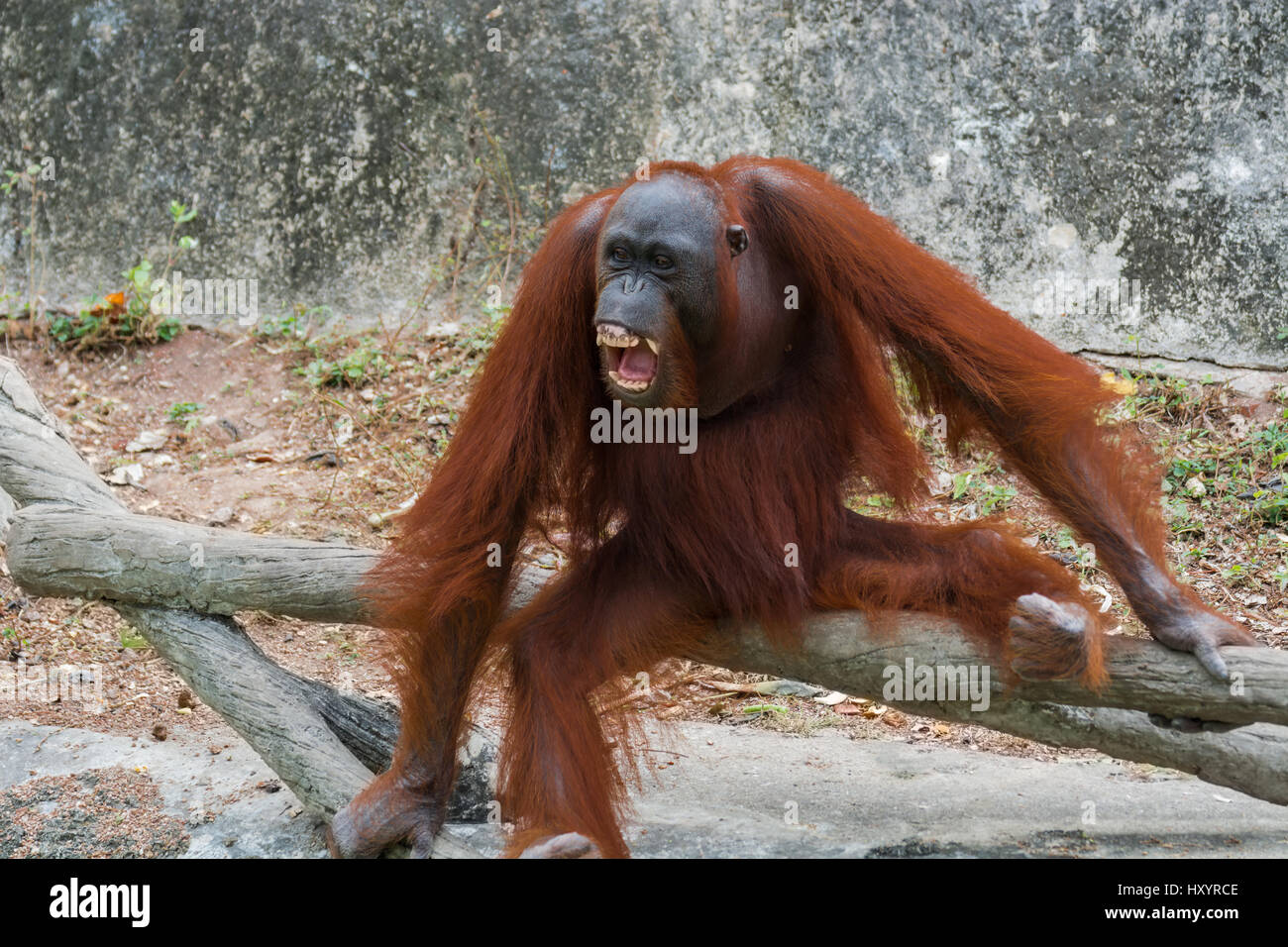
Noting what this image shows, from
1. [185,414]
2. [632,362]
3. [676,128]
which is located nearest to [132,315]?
[185,414]

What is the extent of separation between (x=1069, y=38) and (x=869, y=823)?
4.18m

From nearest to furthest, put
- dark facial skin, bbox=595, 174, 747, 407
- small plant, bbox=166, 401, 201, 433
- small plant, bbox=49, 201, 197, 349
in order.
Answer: dark facial skin, bbox=595, 174, 747, 407 → small plant, bbox=166, 401, 201, 433 → small plant, bbox=49, 201, 197, 349

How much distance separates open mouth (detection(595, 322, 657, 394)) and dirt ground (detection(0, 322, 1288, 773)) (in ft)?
3.41

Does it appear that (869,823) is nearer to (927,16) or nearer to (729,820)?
(729,820)

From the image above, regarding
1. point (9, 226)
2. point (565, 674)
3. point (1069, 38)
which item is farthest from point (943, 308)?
point (9, 226)

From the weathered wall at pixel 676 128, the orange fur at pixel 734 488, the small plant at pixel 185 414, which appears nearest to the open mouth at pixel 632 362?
the orange fur at pixel 734 488

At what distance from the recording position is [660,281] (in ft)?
9.96

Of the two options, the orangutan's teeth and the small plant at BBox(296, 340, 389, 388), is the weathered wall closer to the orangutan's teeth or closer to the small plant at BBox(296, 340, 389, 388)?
the small plant at BBox(296, 340, 389, 388)

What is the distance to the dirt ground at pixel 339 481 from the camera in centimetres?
469

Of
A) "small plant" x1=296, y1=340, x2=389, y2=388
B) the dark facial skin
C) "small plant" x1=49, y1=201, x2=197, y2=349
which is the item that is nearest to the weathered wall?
"small plant" x1=49, y1=201, x2=197, y2=349

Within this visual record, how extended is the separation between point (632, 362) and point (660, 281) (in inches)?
7.9

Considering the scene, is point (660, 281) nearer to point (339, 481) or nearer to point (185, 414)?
point (339, 481)

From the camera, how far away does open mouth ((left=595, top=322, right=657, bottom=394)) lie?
299cm
